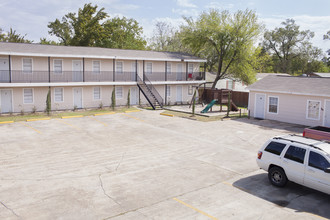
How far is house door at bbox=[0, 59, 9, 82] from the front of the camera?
2571 cm

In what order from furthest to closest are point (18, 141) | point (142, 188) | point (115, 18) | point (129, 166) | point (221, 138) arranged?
point (115, 18) → point (221, 138) → point (18, 141) → point (129, 166) → point (142, 188)

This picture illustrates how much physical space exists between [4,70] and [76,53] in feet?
22.1

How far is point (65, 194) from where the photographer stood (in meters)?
10.3

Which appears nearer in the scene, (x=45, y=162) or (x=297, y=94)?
(x=45, y=162)

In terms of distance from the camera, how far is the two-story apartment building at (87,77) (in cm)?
2682

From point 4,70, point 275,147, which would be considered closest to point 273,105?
point 275,147

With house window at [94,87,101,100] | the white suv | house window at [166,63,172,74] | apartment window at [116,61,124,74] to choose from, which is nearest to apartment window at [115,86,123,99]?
apartment window at [116,61,124,74]

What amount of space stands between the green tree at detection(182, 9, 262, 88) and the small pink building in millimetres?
11191

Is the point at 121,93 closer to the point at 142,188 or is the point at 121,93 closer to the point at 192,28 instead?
the point at 192,28

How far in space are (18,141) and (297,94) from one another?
2044 centimetres

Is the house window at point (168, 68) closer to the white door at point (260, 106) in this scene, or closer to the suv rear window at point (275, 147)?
the white door at point (260, 106)

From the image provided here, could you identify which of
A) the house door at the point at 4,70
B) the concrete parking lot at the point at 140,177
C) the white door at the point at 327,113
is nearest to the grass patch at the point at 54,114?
the house door at the point at 4,70

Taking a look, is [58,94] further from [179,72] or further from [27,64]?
[179,72]

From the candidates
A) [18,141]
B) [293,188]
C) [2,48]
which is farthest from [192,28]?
[293,188]
